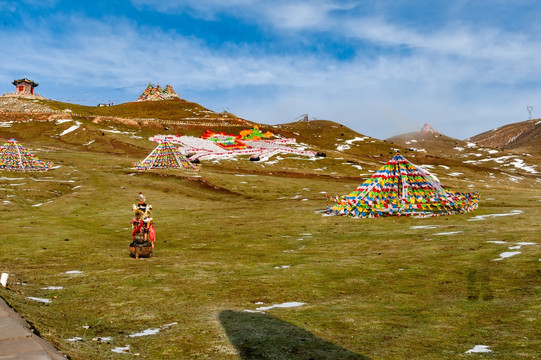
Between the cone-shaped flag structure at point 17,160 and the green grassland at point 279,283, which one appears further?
the cone-shaped flag structure at point 17,160

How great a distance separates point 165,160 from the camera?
291 ft

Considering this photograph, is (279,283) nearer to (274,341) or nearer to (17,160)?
(274,341)

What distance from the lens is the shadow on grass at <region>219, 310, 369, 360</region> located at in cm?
991

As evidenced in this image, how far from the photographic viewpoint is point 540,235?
81.0 feet

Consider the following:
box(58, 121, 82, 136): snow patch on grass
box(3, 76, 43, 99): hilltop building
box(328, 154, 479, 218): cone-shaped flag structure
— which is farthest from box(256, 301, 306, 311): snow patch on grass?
box(3, 76, 43, 99): hilltop building

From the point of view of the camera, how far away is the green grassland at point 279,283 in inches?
421

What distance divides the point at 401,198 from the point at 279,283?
Result: 90.2 feet

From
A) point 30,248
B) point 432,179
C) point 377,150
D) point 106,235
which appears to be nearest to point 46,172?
point 106,235

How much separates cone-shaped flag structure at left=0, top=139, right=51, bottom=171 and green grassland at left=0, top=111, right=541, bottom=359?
111ft

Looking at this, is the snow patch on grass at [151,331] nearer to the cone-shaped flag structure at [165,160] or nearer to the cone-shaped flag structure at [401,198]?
the cone-shaped flag structure at [401,198]

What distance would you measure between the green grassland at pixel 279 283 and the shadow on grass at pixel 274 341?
5 centimetres

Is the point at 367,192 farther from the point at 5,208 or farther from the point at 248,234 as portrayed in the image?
the point at 5,208

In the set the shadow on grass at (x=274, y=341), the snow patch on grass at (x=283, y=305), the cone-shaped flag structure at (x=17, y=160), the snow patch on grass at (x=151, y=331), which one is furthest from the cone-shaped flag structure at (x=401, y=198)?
the cone-shaped flag structure at (x=17, y=160)

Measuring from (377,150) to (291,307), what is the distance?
510 feet
